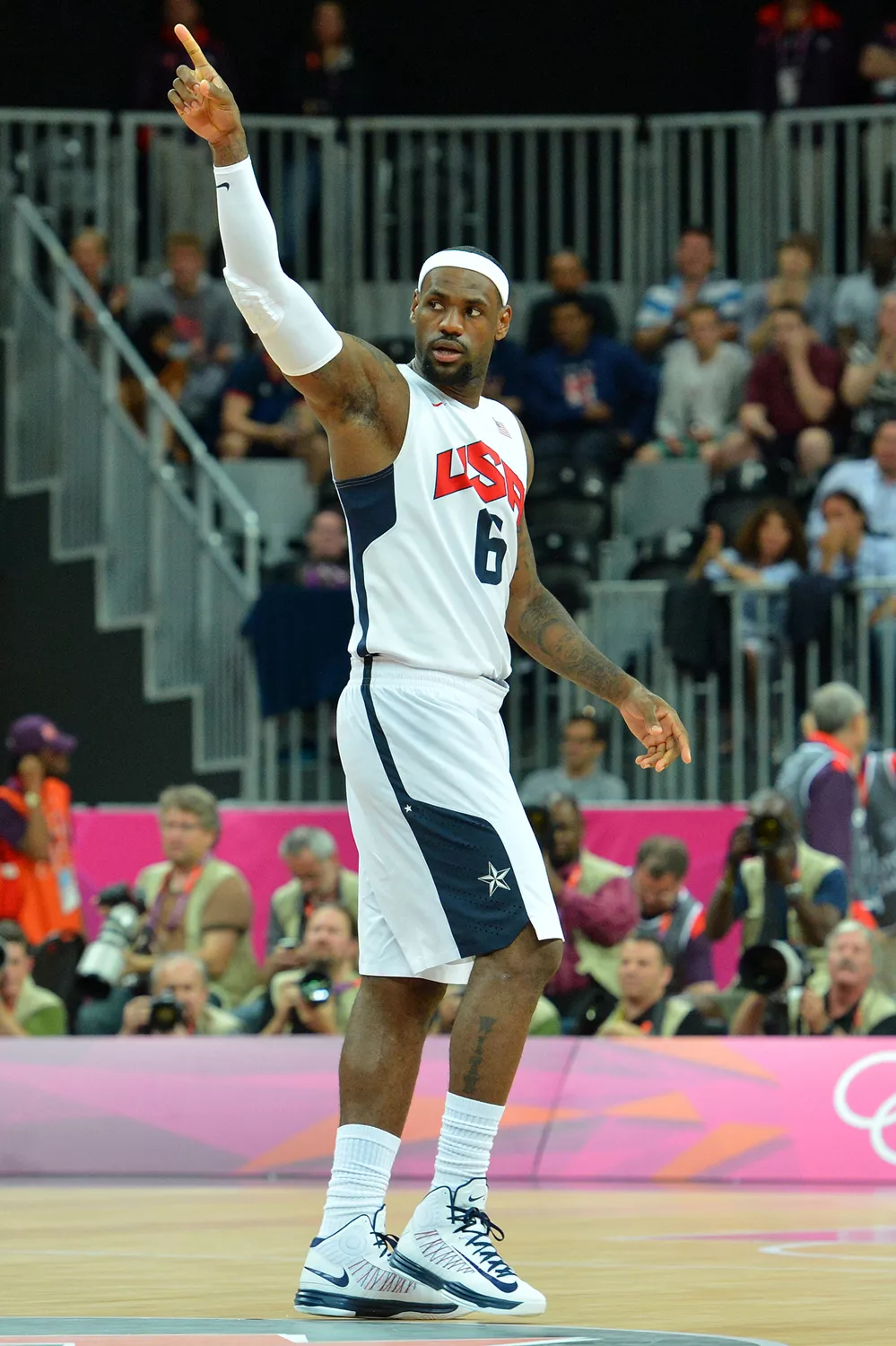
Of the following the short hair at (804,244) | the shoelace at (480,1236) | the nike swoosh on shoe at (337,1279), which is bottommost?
the nike swoosh on shoe at (337,1279)

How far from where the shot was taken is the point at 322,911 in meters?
11.6

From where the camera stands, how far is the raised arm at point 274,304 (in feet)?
18.5

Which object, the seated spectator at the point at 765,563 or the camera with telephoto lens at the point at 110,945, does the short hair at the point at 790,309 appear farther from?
the camera with telephoto lens at the point at 110,945

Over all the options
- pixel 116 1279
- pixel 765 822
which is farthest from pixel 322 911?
pixel 116 1279

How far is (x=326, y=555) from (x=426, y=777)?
390 inches

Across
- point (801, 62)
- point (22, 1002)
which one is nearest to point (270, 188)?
point (801, 62)

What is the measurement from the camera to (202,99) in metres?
5.59

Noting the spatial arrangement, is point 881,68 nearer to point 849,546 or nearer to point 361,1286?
point 849,546

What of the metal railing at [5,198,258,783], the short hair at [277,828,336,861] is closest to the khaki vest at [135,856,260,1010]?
the short hair at [277,828,336,861]

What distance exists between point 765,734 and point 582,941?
3.18m

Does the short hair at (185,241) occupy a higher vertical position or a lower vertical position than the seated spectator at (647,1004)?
higher

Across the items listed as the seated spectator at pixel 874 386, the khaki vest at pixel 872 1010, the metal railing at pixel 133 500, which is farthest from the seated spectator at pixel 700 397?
the khaki vest at pixel 872 1010

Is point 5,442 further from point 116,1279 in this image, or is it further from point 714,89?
point 116,1279

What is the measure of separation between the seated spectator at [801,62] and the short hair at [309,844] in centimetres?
886
